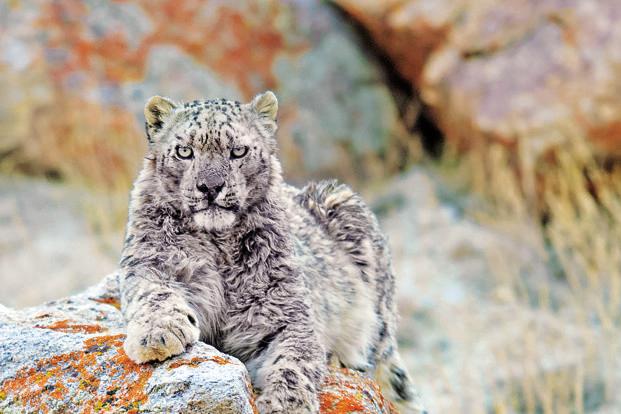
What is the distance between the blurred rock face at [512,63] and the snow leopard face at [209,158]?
23.6 feet

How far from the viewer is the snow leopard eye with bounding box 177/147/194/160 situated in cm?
540


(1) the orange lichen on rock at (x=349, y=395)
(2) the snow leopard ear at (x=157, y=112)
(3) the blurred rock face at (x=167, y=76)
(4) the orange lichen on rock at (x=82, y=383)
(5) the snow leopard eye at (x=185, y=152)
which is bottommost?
(4) the orange lichen on rock at (x=82, y=383)

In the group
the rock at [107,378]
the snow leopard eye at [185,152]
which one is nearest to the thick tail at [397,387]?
the rock at [107,378]

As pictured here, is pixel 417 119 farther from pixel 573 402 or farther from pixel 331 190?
pixel 331 190

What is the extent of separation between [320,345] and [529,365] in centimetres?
474

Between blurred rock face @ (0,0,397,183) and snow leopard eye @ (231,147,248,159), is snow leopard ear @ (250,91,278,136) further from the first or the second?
blurred rock face @ (0,0,397,183)

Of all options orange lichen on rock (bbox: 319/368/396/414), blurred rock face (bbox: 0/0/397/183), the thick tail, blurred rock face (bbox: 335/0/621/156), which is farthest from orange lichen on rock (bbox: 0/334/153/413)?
blurred rock face (bbox: 335/0/621/156)

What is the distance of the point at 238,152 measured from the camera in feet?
18.1

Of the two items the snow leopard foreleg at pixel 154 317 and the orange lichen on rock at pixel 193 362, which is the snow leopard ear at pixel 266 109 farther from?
the orange lichen on rock at pixel 193 362

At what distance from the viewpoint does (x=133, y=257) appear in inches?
213

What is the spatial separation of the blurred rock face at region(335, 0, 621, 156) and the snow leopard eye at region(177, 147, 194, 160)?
7587mm

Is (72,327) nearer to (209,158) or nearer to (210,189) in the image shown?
(210,189)

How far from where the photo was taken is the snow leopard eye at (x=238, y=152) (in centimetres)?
549

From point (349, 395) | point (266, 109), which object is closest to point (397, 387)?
point (349, 395)
